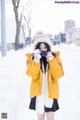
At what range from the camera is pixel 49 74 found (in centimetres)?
277

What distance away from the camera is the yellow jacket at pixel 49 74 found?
8.91 feet

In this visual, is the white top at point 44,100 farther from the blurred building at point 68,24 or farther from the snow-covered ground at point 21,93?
the blurred building at point 68,24

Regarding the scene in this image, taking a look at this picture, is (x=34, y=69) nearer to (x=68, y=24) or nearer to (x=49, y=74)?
(x=49, y=74)

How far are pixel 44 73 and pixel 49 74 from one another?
0.16 ft

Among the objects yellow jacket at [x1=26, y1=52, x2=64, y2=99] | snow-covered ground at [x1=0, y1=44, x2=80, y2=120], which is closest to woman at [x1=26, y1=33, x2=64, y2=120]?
yellow jacket at [x1=26, y1=52, x2=64, y2=99]

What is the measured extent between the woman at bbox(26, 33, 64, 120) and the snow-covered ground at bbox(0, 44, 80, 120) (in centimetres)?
40

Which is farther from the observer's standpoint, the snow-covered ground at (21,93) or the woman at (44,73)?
the snow-covered ground at (21,93)

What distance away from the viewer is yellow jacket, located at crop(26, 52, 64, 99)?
2.72 m

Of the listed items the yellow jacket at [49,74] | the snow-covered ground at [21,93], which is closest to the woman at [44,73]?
the yellow jacket at [49,74]

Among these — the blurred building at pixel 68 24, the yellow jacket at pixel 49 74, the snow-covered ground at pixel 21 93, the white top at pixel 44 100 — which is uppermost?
the blurred building at pixel 68 24

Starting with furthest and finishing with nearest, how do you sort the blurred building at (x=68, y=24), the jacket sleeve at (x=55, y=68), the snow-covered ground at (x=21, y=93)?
the blurred building at (x=68, y=24)
the snow-covered ground at (x=21, y=93)
the jacket sleeve at (x=55, y=68)

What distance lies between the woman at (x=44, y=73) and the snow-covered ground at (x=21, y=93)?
0.40 meters

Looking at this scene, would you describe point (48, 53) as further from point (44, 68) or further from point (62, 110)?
point (62, 110)

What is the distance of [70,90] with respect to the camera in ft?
15.6
